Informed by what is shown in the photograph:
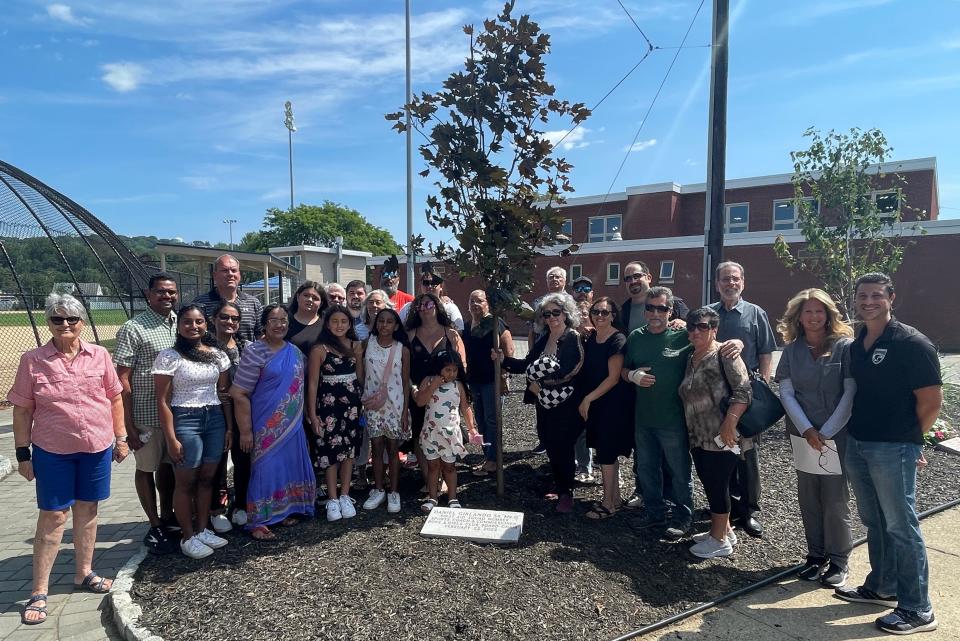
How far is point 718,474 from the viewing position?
4086 mm

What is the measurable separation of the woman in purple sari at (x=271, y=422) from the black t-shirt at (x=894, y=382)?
392cm

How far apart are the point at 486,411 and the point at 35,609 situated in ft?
12.6

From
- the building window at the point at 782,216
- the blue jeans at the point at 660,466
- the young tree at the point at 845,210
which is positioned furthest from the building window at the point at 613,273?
the blue jeans at the point at 660,466

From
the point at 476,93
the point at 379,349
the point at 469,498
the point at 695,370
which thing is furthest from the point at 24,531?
the point at 695,370

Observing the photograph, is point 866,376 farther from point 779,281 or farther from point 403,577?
point 779,281

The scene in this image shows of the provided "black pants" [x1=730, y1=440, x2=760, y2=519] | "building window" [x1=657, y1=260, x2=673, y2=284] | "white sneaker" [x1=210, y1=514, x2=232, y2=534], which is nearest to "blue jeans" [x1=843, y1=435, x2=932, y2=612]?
"black pants" [x1=730, y1=440, x2=760, y2=519]

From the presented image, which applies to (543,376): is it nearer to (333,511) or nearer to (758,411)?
(758,411)

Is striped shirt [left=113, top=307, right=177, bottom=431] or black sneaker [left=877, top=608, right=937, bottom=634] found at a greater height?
striped shirt [left=113, top=307, right=177, bottom=431]

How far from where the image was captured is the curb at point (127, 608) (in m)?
3.29

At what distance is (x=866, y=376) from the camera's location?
343cm

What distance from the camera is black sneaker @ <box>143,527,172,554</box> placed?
14.1ft

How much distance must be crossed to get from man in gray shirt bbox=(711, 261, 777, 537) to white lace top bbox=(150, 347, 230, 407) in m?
4.08

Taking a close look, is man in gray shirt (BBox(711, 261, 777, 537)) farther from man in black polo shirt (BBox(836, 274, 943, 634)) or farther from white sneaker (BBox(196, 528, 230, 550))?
white sneaker (BBox(196, 528, 230, 550))

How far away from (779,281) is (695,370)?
21.7m
